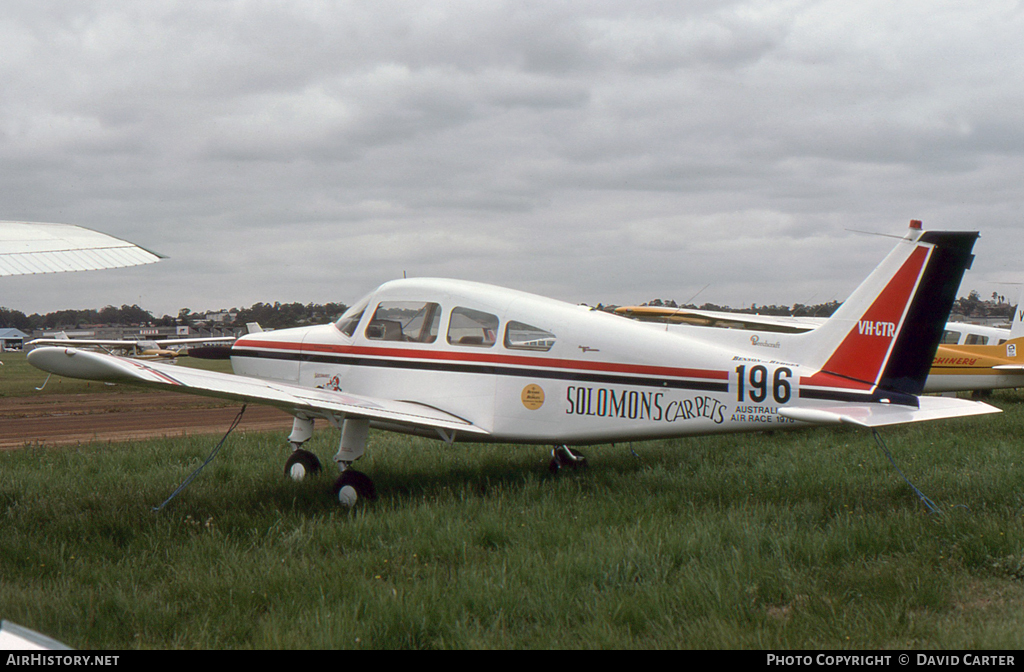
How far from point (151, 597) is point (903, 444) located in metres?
9.82

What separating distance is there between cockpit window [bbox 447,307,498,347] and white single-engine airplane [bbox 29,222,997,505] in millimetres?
14

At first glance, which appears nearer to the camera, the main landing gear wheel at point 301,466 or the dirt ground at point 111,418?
the main landing gear wheel at point 301,466

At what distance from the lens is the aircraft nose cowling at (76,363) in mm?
5789

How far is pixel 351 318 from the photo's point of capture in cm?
→ 894

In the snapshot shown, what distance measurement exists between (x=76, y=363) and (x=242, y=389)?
1650 millimetres

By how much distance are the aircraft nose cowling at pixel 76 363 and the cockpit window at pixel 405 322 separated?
3.10 metres

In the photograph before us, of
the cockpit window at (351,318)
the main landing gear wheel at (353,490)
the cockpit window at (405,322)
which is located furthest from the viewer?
the cockpit window at (351,318)

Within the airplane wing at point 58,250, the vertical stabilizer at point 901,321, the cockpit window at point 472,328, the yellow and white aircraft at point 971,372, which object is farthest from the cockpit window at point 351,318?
the yellow and white aircraft at point 971,372

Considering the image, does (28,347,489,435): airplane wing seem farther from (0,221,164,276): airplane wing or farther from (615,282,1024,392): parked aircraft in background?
(615,282,1024,392): parked aircraft in background

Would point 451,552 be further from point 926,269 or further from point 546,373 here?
point 926,269

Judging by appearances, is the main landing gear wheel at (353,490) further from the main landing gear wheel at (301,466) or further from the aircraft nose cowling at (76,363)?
the aircraft nose cowling at (76,363)

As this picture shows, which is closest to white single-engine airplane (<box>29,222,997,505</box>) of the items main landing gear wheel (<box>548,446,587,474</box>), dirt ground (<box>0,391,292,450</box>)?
main landing gear wheel (<box>548,446,587,474</box>)

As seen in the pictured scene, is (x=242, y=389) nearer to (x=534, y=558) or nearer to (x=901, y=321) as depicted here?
(x=534, y=558)

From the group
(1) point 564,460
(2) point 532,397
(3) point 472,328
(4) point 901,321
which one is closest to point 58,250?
(3) point 472,328
